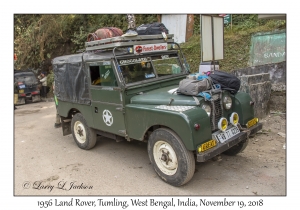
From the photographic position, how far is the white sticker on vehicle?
16.0ft

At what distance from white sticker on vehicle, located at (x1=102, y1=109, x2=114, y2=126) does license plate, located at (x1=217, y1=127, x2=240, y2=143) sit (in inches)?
78.5

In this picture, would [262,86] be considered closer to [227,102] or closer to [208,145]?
[227,102]

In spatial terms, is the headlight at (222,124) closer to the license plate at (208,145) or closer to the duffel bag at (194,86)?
the license plate at (208,145)

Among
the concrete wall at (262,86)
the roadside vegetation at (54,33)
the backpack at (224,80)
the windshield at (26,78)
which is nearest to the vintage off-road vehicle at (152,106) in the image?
the backpack at (224,80)

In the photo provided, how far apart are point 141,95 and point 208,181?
1.80 metres

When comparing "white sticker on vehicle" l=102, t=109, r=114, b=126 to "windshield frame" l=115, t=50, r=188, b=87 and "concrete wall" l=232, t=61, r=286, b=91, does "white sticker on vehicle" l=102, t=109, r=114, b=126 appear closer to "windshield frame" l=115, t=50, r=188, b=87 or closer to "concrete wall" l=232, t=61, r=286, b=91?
"windshield frame" l=115, t=50, r=188, b=87

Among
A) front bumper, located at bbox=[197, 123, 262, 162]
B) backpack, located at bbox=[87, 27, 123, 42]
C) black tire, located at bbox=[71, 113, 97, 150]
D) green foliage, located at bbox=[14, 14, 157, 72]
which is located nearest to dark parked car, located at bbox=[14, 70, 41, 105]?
green foliage, located at bbox=[14, 14, 157, 72]

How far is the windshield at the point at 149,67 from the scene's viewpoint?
470cm

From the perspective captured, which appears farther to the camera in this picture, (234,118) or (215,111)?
(234,118)

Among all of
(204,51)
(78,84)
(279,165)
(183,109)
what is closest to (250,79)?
(204,51)

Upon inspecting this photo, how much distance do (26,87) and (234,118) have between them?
1352cm

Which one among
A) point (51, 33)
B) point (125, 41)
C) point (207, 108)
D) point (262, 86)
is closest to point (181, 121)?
point (207, 108)

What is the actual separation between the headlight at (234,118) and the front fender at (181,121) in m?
0.66

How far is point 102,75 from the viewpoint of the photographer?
196 inches
